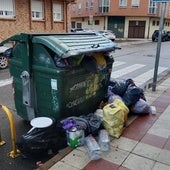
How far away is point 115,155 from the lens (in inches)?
139

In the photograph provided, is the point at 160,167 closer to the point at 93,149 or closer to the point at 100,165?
the point at 100,165

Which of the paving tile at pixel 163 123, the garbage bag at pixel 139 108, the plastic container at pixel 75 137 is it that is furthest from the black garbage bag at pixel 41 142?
the paving tile at pixel 163 123

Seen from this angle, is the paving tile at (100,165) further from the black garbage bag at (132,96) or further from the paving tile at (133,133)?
the black garbage bag at (132,96)

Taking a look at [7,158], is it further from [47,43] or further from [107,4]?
[107,4]

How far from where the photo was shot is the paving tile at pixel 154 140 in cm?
389

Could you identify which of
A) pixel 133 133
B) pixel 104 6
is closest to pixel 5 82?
pixel 133 133

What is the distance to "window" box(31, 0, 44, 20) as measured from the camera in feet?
60.8

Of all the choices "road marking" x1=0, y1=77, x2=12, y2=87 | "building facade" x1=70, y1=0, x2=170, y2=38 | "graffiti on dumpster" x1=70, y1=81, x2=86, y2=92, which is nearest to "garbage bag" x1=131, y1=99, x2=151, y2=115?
"graffiti on dumpster" x1=70, y1=81, x2=86, y2=92

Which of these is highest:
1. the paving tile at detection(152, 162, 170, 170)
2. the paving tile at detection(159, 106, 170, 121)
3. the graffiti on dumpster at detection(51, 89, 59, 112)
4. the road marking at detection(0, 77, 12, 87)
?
the graffiti on dumpster at detection(51, 89, 59, 112)

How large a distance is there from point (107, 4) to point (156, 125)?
37.9 meters

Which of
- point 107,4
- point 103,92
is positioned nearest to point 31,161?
point 103,92

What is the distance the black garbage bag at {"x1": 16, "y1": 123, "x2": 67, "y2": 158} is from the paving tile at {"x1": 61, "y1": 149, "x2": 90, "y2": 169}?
29 centimetres

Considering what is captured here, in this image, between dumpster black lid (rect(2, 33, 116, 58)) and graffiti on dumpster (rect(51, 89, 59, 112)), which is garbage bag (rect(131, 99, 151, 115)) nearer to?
dumpster black lid (rect(2, 33, 116, 58))

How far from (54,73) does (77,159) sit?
1282 millimetres
